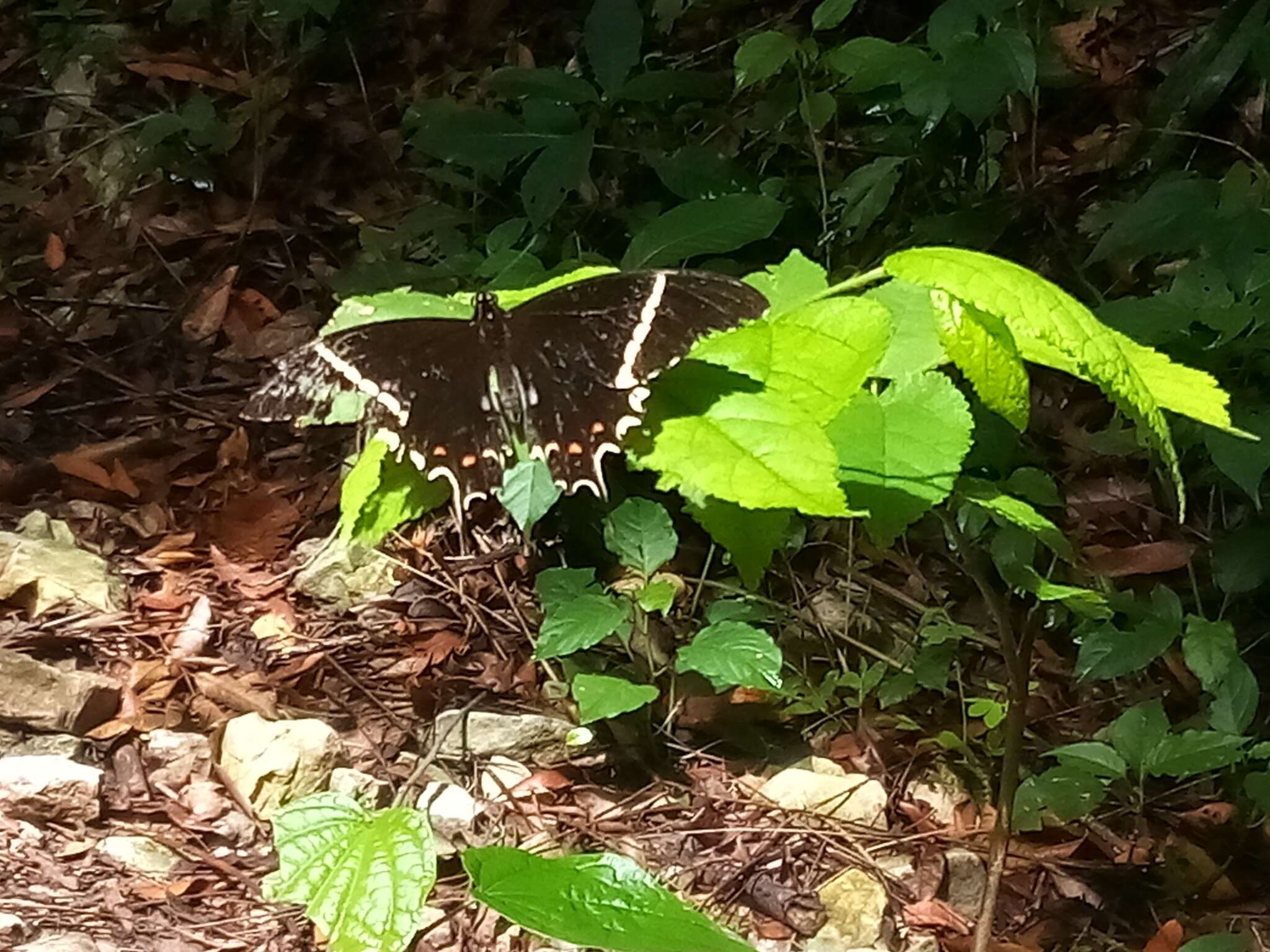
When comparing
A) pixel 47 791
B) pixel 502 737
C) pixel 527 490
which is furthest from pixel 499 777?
pixel 527 490

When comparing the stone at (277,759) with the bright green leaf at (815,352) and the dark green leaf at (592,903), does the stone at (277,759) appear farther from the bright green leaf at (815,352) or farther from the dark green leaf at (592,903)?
the bright green leaf at (815,352)

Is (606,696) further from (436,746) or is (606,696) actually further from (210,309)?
(210,309)

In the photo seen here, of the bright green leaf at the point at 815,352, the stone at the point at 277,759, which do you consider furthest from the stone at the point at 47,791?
the bright green leaf at the point at 815,352

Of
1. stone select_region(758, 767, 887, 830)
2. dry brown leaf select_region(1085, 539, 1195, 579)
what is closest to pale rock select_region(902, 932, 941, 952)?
stone select_region(758, 767, 887, 830)

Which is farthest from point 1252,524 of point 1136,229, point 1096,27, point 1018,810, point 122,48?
point 122,48

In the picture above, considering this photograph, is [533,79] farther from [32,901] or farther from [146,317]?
[32,901]

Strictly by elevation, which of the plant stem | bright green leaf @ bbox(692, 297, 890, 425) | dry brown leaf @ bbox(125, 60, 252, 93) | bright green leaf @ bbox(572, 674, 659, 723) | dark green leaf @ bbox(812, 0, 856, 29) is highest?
dark green leaf @ bbox(812, 0, 856, 29)

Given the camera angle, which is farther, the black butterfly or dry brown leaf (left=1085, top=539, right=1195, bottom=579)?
dry brown leaf (left=1085, top=539, right=1195, bottom=579)

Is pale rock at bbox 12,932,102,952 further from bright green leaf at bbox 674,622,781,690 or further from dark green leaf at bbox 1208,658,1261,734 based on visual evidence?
dark green leaf at bbox 1208,658,1261,734
